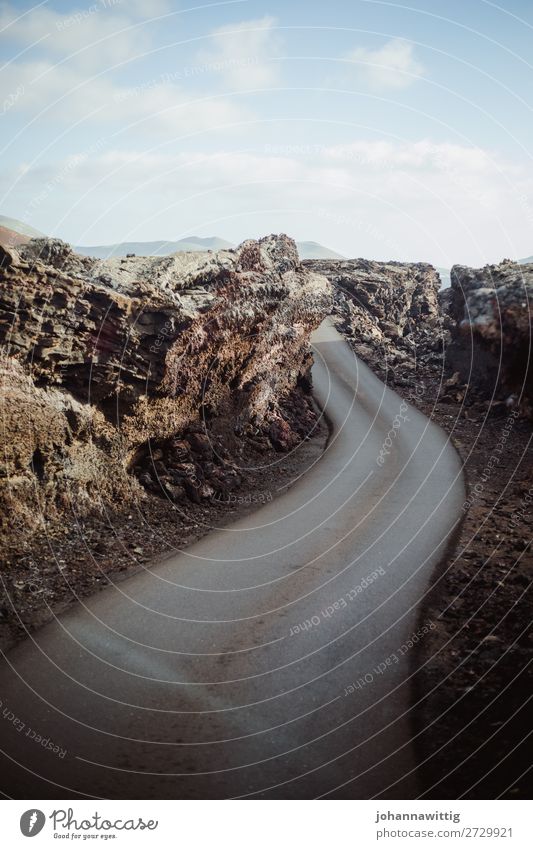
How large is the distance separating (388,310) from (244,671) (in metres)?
45.9

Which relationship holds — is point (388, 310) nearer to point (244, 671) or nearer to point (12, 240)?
point (12, 240)

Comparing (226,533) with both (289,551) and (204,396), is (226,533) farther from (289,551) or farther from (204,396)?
(204,396)

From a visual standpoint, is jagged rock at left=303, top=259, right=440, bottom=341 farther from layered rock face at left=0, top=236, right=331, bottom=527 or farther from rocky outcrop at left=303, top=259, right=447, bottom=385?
layered rock face at left=0, top=236, right=331, bottom=527

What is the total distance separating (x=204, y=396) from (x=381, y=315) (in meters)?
34.4

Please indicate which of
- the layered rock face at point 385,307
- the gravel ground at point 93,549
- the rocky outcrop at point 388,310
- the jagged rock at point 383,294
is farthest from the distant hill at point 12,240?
the jagged rock at point 383,294

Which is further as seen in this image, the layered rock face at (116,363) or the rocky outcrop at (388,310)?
the rocky outcrop at (388,310)

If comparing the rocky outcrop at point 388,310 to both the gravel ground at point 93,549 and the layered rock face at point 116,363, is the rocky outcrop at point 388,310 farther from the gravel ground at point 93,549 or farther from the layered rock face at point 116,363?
the gravel ground at point 93,549

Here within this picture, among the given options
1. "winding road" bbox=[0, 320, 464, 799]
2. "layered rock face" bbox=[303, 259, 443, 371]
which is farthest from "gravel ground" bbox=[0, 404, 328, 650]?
"layered rock face" bbox=[303, 259, 443, 371]

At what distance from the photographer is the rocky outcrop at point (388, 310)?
1596 inches

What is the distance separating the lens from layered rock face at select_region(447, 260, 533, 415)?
2350cm

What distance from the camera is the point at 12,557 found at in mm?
12727

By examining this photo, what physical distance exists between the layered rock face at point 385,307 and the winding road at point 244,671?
25.8 meters

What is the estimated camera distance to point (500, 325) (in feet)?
79.3

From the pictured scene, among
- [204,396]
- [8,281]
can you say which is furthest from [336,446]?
[8,281]
